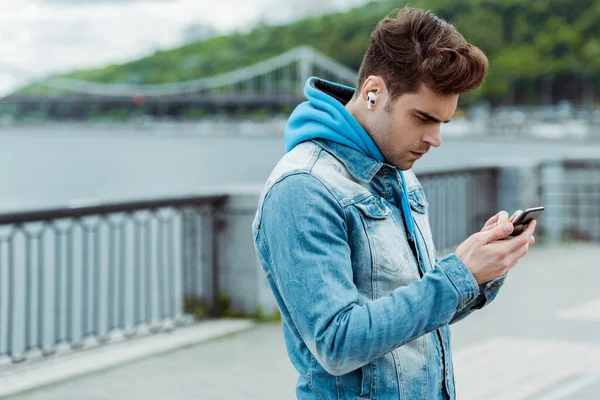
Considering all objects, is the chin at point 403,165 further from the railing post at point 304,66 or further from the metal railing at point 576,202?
the railing post at point 304,66

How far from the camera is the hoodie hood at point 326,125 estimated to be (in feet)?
5.97

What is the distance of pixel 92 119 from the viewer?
120 meters

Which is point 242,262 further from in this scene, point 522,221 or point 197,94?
point 197,94

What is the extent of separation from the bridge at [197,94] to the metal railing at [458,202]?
286 feet

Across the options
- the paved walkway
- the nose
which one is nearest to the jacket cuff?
the nose

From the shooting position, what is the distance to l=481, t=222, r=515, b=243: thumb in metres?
1.72

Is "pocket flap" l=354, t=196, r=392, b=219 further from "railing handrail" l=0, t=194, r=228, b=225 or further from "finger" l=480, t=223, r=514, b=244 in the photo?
"railing handrail" l=0, t=194, r=228, b=225

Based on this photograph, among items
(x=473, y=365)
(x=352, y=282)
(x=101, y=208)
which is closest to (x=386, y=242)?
(x=352, y=282)

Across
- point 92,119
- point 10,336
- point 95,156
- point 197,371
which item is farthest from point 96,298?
point 92,119

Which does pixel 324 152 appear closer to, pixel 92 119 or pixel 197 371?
pixel 197 371

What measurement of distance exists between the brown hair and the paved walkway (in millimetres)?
3444

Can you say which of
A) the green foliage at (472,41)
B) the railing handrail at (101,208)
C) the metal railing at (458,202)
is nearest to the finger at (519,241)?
the railing handrail at (101,208)

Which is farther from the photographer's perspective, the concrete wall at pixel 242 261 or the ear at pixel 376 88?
the concrete wall at pixel 242 261

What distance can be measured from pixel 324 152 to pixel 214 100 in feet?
335
